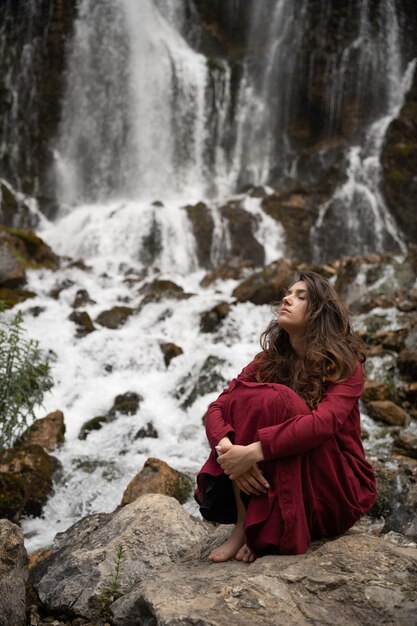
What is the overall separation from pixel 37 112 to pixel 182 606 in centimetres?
2474

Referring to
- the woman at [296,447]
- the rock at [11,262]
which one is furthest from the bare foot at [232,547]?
the rock at [11,262]

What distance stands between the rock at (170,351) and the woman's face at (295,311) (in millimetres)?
5953

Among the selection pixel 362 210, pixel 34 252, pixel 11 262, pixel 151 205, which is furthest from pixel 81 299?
pixel 362 210

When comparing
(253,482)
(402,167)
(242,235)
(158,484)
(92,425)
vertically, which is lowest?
(92,425)

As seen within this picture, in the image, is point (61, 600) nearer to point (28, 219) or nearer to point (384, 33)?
point (28, 219)

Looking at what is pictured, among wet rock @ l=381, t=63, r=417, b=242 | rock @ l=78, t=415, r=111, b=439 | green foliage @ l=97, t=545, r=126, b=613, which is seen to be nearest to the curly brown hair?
green foliage @ l=97, t=545, r=126, b=613

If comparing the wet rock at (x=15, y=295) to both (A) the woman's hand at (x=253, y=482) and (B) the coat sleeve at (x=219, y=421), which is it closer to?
(B) the coat sleeve at (x=219, y=421)

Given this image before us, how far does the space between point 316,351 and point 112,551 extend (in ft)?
5.38

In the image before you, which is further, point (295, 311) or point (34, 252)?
point (34, 252)

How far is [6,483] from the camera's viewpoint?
4441 millimetres

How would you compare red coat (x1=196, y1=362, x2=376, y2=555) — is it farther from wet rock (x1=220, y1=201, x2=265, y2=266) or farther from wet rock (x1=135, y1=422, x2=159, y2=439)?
wet rock (x1=220, y1=201, x2=265, y2=266)

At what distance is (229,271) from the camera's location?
13.5 m

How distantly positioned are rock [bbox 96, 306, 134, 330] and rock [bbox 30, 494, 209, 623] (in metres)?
7.01

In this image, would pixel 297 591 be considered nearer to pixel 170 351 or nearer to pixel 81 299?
pixel 170 351
